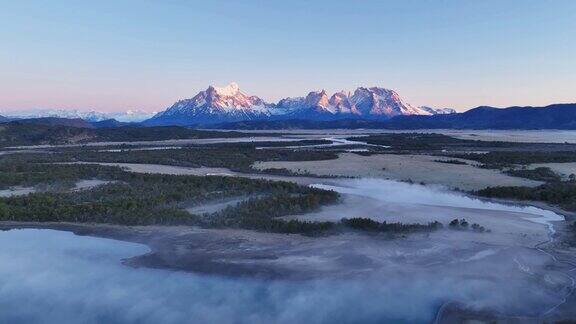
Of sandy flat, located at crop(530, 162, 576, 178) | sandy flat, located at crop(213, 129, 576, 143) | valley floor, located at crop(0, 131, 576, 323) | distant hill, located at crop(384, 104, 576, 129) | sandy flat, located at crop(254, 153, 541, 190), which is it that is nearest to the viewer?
valley floor, located at crop(0, 131, 576, 323)

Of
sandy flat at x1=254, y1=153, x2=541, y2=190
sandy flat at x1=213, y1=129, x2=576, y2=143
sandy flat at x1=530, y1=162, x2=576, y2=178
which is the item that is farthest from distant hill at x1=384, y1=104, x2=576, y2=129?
sandy flat at x1=254, y1=153, x2=541, y2=190

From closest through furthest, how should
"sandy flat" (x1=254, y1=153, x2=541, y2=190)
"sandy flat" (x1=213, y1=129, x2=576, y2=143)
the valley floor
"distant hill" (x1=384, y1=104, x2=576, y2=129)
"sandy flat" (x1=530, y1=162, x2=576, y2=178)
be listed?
the valley floor → "sandy flat" (x1=254, y1=153, x2=541, y2=190) → "sandy flat" (x1=530, y1=162, x2=576, y2=178) → "sandy flat" (x1=213, y1=129, x2=576, y2=143) → "distant hill" (x1=384, y1=104, x2=576, y2=129)

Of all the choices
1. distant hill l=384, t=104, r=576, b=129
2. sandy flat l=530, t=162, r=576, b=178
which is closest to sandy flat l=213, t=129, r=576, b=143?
distant hill l=384, t=104, r=576, b=129

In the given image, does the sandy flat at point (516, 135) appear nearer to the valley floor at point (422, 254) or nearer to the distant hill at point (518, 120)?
the distant hill at point (518, 120)

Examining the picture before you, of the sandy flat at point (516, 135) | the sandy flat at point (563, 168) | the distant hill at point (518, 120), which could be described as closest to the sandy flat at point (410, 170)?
the sandy flat at point (563, 168)

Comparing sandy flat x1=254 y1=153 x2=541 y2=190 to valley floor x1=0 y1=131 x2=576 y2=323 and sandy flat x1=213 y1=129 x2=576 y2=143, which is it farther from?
sandy flat x1=213 y1=129 x2=576 y2=143

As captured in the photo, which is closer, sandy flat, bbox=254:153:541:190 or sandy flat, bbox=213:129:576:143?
sandy flat, bbox=254:153:541:190

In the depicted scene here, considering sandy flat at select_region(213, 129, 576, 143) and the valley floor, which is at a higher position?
the valley floor

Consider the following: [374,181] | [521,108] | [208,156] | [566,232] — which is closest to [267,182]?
[374,181]

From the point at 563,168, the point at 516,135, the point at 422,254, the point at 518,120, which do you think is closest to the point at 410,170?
the point at 563,168

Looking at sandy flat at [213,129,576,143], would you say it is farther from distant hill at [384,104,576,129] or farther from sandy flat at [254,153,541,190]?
sandy flat at [254,153,541,190]
